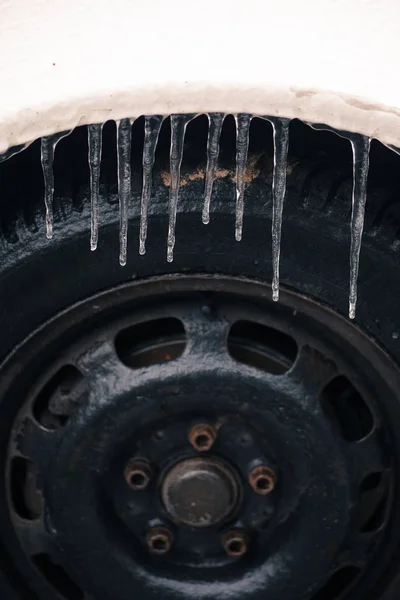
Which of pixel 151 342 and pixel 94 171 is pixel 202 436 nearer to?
pixel 151 342

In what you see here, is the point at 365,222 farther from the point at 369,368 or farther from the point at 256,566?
the point at 256,566

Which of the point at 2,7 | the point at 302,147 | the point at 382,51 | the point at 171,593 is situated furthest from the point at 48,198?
the point at 171,593

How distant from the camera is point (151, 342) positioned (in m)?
1.44

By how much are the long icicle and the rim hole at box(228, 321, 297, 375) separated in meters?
0.14

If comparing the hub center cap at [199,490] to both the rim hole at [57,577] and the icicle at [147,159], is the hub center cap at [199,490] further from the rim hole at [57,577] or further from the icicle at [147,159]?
the icicle at [147,159]

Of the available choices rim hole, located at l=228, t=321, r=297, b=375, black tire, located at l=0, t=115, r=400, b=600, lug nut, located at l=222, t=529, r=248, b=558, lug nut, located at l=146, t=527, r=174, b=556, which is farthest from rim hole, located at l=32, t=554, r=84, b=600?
rim hole, located at l=228, t=321, r=297, b=375

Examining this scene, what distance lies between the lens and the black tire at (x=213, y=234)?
4.16 ft

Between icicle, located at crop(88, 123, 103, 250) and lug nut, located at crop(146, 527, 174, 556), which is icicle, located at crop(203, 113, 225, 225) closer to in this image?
icicle, located at crop(88, 123, 103, 250)

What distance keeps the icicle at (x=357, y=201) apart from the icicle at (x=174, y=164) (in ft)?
0.76

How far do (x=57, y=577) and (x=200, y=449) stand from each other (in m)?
0.40

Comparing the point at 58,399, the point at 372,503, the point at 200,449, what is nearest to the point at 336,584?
the point at 372,503

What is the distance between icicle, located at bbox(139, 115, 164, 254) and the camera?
3.70ft

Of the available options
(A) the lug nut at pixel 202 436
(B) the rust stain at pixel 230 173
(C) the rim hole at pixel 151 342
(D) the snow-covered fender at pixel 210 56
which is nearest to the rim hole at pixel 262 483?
(A) the lug nut at pixel 202 436

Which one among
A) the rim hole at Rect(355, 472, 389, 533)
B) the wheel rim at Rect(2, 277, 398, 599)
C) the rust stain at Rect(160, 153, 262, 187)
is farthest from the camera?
the rim hole at Rect(355, 472, 389, 533)
